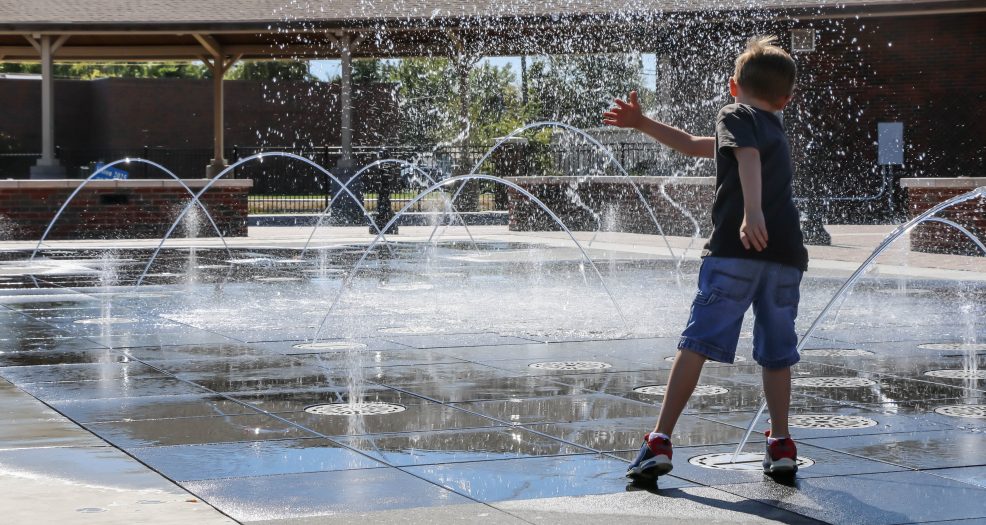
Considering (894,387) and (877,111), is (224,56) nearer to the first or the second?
(877,111)

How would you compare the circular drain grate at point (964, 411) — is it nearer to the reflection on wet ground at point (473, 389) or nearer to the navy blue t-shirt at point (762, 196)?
the reflection on wet ground at point (473, 389)

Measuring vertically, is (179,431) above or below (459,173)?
below

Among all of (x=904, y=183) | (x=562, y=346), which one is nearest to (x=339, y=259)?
(x=904, y=183)

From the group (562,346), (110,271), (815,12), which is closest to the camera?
(562,346)

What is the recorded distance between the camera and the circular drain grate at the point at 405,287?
1300 centimetres

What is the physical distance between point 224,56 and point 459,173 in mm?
6182

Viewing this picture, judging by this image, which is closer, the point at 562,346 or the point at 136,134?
the point at 562,346

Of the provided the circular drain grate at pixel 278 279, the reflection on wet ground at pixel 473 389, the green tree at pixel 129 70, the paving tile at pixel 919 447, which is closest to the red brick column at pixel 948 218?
the reflection on wet ground at pixel 473 389

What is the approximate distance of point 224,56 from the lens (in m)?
30.4

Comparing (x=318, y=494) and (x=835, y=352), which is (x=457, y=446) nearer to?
(x=318, y=494)

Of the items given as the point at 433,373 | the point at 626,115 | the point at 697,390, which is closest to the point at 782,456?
the point at 626,115

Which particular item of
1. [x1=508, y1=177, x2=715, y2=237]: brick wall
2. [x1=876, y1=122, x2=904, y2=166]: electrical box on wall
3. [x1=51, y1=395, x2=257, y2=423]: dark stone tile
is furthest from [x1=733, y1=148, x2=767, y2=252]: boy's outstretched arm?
[x1=876, y1=122, x2=904, y2=166]: electrical box on wall

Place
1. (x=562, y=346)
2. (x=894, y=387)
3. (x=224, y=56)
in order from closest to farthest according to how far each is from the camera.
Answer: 1. (x=894, y=387)
2. (x=562, y=346)
3. (x=224, y=56)

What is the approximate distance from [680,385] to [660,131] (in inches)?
40.1
